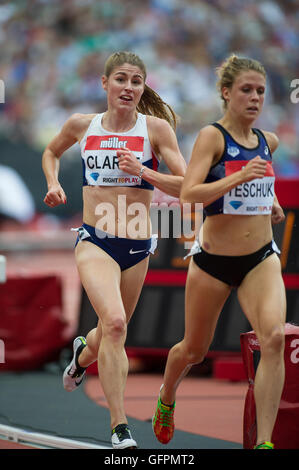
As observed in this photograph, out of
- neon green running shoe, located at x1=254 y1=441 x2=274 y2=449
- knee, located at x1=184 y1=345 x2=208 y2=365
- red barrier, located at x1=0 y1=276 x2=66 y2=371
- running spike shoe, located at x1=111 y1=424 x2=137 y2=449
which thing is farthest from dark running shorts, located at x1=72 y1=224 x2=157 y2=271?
red barrier, located at x1=0 y1=276 x2=66 y2=371

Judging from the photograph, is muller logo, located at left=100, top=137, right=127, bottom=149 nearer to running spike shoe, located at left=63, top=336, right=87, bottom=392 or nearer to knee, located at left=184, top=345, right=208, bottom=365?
knee, located at left=184, top=345, right=208, bottom=365

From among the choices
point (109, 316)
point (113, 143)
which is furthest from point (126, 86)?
point (109, 316)

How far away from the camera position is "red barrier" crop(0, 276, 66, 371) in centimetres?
905

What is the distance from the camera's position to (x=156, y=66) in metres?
25.8

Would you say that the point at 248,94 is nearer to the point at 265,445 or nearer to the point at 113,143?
the point at 113,143

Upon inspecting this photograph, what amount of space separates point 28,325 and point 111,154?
4.71 metres

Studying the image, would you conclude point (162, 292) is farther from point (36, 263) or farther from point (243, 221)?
point (36, 263)

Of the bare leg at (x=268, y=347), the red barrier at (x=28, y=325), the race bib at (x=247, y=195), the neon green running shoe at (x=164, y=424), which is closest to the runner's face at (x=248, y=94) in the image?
the race bib at (x=247, y=195)

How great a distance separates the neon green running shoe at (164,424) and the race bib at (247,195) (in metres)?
1.39

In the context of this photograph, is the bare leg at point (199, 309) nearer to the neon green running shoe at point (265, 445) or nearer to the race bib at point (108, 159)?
the race bib at point (108, 159)

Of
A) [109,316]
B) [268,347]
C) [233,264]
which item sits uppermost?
[233,264]

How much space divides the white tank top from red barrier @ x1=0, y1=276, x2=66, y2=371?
14.3 ft

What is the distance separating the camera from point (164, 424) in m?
5.15
